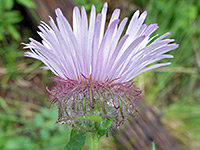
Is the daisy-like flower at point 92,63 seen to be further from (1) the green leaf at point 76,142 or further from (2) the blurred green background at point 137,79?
(2) the blurred green background at point 137,79

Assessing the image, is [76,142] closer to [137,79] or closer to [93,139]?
[93,139]

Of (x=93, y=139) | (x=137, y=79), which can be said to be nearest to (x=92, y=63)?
(x=93, y=139)

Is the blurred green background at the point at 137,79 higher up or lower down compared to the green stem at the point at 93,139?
higher up

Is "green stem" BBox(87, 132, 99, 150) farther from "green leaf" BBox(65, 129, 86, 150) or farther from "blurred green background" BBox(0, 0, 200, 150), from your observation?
"blurred green background" BBox(0, 0, 200, 150)

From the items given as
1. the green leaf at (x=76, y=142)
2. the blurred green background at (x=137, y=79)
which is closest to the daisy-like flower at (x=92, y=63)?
the green leaf at (x=76, y=142)

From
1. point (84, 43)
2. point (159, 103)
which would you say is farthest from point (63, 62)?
point (159, 103)
